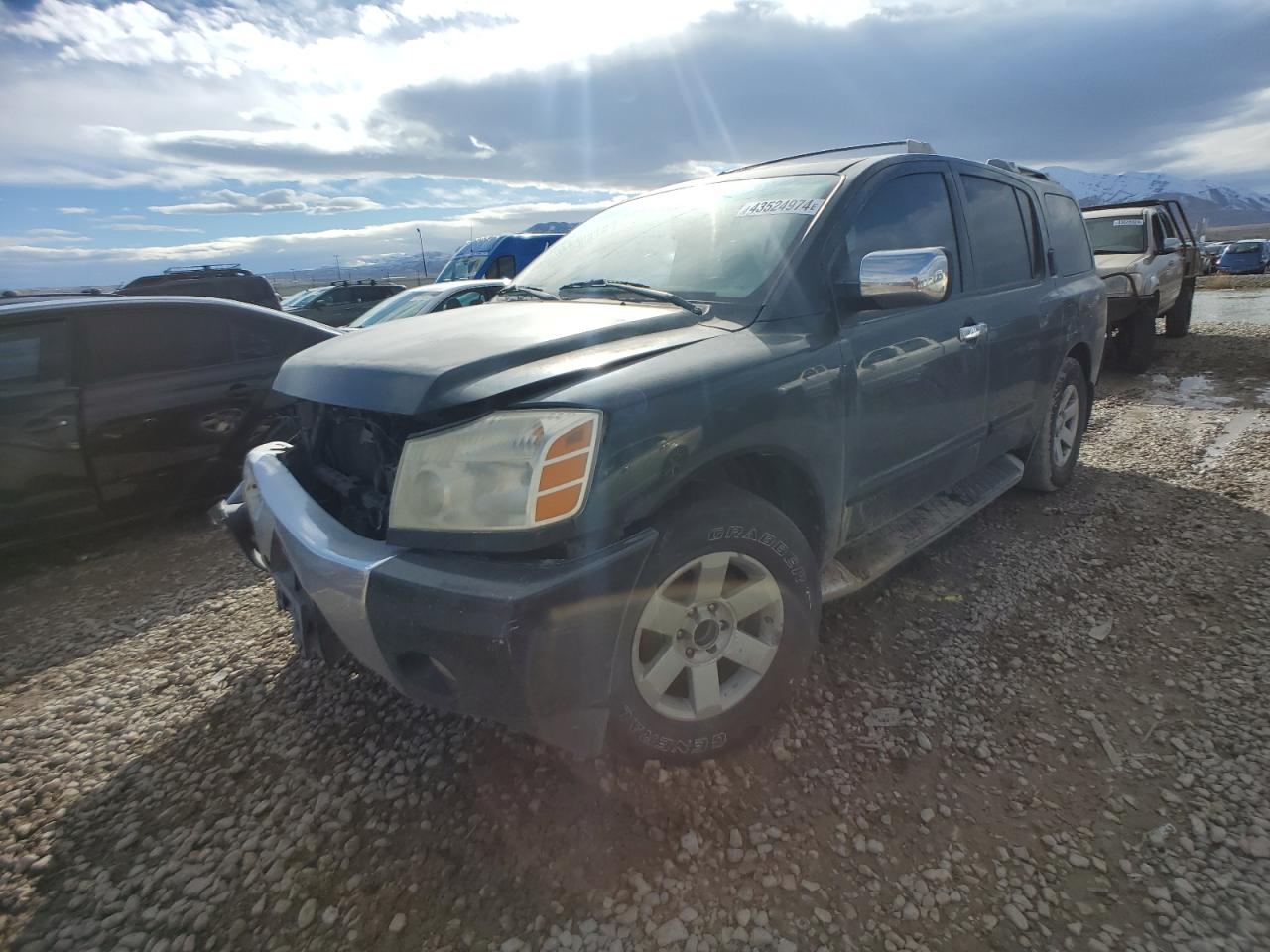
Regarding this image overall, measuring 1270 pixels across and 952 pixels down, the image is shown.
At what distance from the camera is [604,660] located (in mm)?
1738

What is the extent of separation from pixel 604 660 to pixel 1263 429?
20.7 ft

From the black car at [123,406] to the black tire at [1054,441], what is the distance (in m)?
4.78

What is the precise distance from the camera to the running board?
264 cm

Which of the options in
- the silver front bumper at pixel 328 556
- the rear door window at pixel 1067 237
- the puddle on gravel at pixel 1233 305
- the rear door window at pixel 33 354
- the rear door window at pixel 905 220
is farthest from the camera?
the puddle on gravel at pixel 1233 305

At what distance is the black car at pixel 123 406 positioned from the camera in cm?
393

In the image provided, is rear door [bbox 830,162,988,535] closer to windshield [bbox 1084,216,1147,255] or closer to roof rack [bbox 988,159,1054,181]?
roof rack [bbox 988,159,1054,181]

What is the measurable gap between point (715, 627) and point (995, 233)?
2.72 m

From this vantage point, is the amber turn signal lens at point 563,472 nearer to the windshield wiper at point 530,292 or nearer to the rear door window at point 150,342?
the windshield wiper at point 530,292

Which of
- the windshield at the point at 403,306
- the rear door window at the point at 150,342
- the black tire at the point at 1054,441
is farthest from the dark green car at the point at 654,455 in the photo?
the windshield at the point at 403,306

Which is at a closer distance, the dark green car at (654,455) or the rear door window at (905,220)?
the dark green car at (654,455)

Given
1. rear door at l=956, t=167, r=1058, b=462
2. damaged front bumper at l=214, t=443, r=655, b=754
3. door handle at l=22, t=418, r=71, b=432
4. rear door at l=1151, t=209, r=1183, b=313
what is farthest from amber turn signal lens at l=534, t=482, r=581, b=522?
rear door at l=1151, t=209, r=1183, b=313

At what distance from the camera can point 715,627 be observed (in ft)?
6.82

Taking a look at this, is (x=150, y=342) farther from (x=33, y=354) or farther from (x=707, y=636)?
(x=707, y=636)

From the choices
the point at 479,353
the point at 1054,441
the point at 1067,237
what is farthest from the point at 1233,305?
the point at 479,353
